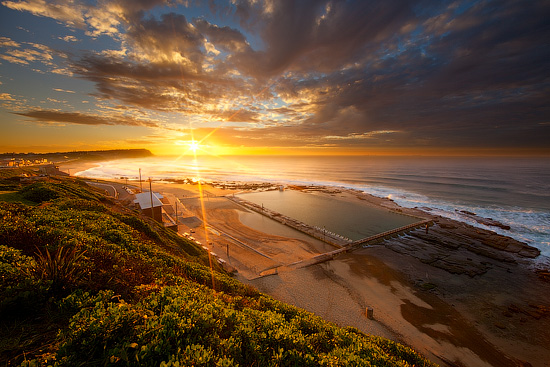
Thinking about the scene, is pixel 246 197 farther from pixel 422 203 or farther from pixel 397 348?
pixel 397 348

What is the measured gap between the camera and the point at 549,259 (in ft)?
88.0

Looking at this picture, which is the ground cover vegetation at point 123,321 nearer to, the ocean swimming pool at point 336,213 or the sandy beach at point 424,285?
the sandy beach at point 424,285

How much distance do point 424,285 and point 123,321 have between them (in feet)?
90.0

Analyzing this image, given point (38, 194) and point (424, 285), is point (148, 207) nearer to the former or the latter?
point (38, 194)

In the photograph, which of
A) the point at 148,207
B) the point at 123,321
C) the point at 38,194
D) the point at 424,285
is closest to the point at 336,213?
the point at 424,285

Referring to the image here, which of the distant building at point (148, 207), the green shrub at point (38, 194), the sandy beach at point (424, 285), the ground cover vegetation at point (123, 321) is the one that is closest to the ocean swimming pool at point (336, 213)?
the sandy beach at point (424, 285)

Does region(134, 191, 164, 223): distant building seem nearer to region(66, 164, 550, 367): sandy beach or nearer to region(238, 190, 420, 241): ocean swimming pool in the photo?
region(66, 164, 550, 367): sandy beach

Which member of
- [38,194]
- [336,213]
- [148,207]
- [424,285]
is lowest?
[424,285]

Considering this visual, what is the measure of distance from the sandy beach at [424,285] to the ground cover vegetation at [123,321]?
12010 mm

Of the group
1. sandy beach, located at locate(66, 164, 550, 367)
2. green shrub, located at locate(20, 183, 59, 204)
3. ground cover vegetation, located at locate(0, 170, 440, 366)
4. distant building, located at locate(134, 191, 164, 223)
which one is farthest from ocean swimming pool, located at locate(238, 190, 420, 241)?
green shrub, located at locate(20, 183, 59, 204)

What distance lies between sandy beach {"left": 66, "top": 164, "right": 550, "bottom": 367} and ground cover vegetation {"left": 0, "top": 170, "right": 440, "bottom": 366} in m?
12.0

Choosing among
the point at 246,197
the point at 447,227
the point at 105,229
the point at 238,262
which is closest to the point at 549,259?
the point at 447,227

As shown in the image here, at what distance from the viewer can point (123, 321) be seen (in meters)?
3.94

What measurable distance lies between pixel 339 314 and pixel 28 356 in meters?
18.7
